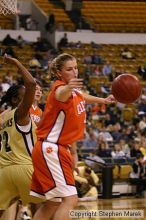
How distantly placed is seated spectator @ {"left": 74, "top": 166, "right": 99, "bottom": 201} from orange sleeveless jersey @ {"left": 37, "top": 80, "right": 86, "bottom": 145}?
19.8ft

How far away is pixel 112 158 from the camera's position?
13.4 metres

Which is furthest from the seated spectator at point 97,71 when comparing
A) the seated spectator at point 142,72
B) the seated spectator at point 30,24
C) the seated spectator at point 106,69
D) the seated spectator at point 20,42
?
the seated spectator at point 30,24

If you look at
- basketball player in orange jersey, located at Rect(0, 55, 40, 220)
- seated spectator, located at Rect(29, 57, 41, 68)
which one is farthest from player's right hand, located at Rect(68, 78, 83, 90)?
seated spectator, located at Rect(29, 57, 41, 68)

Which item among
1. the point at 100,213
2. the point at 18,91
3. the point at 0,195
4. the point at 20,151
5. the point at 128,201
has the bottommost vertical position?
the point at 128,201

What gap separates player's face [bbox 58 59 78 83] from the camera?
5102 mm

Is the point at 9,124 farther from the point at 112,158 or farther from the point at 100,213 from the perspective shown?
the point at 112,158

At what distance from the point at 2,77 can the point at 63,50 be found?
12.1 ft

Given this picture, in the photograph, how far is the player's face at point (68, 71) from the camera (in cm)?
510

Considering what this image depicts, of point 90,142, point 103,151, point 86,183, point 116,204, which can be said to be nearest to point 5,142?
point 116,204

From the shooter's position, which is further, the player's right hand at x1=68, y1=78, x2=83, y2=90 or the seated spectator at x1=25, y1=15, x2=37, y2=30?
the seated spectator at x1=25, y1=15, x2=37, y2=30

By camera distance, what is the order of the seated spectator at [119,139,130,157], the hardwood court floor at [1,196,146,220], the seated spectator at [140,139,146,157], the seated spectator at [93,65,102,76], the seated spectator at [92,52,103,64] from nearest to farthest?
the hardwood court floor at [1,196,146,220], the seated spectator at [140,139,146,157], the seated spectator at [119,139,130,157], the seated spectator at [93,65,102,76], the seated spectator at [92,52,103,64]

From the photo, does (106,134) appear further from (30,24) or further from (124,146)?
(30,24)

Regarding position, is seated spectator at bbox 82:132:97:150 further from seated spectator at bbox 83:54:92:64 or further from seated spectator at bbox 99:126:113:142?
seated spectator at bbox 83:54:92:64

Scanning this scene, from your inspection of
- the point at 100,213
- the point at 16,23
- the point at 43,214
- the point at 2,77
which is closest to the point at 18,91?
A: the point at 43,214
